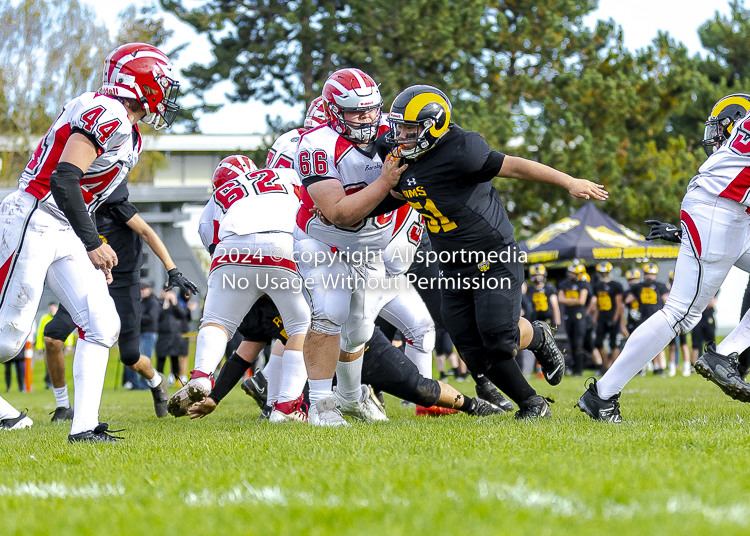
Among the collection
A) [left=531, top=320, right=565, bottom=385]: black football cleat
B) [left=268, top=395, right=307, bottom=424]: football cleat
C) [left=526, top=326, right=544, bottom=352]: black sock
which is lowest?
[left=268, top=395, right=307, bottom=424]: football cleat

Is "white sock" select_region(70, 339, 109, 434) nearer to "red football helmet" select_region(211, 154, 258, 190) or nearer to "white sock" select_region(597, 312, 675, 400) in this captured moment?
"red football helmet" select_region(211, 154, 258, 190)

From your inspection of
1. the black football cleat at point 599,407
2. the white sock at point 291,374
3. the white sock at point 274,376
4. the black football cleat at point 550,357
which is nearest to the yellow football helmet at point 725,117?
the black football cleat at point 550,357

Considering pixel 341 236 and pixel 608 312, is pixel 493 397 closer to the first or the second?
pixel 341 236

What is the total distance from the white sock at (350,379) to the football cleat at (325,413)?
0.80 ft

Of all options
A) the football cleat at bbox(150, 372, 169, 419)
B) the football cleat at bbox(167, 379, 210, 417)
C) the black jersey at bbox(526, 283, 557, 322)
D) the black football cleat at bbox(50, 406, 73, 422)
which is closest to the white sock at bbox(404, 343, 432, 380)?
the football cleat at bbox(167, 379, 210, 417)

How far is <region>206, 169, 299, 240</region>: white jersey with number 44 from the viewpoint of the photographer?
591 centimetres

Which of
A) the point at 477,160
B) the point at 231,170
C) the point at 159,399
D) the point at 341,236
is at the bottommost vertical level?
the point at 159,399

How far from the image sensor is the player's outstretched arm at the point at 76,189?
172 inches

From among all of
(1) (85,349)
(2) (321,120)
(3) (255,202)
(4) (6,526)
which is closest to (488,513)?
(4) (6,526)

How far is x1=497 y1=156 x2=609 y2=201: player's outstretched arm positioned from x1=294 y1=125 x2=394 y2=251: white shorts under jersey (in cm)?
91

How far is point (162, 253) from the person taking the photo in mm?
6898

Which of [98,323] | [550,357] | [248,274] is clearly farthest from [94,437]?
[550,357]

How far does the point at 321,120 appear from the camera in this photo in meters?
6.36

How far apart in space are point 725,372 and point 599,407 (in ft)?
2.42
